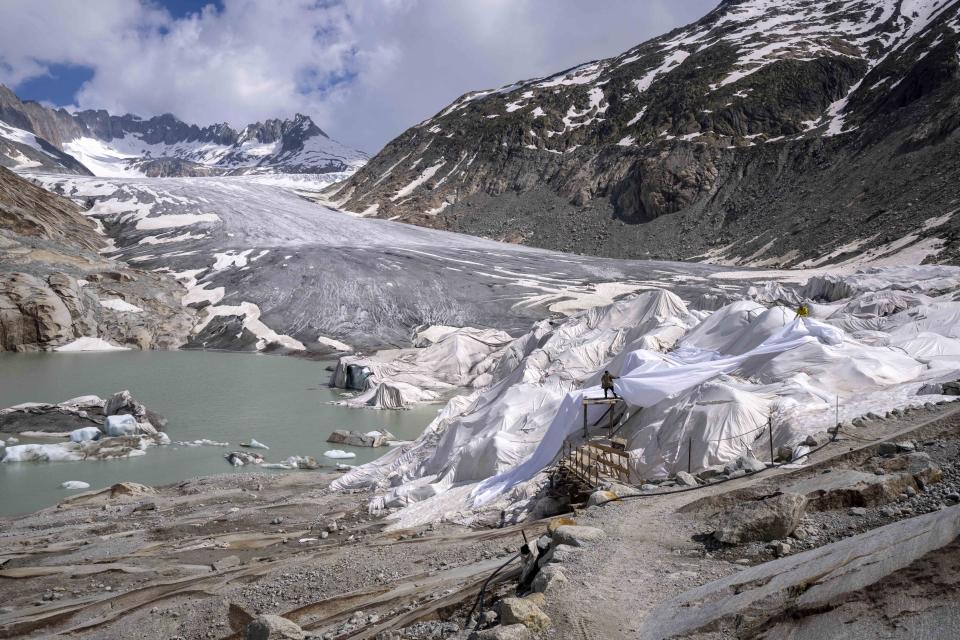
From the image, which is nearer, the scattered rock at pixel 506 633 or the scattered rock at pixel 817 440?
the scattered rock at pixel 506 633

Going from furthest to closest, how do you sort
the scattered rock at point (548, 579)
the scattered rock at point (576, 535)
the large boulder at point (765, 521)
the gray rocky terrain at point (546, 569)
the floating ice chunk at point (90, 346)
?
the floating ice chunk at point (90, 346) < the scattered rock at point (576, 535) < the large boulder at point (765, 521) < the scattered rock at point (548, 579) < the gray rocky terrain at point (546, 569)

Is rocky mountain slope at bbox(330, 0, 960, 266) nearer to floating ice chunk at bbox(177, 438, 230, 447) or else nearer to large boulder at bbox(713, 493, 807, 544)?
floating ice chunk at bbox(177, 438, 230, 447)

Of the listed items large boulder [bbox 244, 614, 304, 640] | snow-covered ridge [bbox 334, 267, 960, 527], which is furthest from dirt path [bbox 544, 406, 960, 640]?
large boulder [bbox 244, 614, 304, 640]

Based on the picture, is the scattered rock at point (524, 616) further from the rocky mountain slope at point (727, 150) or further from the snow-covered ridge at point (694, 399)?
the rocky mountain slope at point (727, 150)

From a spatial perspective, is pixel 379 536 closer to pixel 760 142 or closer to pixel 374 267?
pixel 374 267

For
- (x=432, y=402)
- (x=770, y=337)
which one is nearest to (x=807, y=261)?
(x=432, y=402)

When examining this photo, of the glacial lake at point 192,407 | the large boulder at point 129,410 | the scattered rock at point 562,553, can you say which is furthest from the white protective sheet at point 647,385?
the large boulder at point 129,410

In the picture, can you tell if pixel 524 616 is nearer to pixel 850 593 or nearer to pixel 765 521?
pixel 850 593
